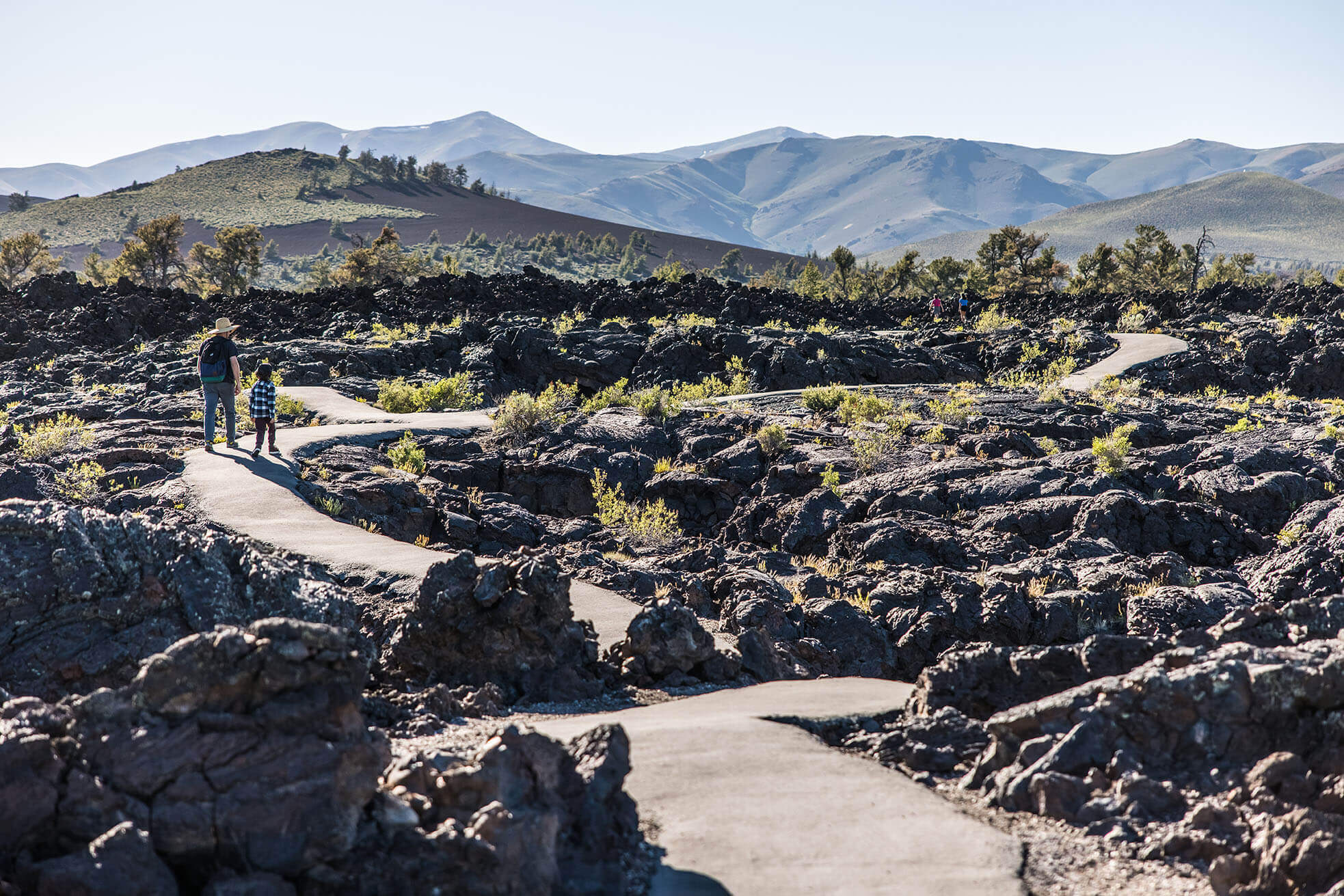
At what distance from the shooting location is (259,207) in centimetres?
10825

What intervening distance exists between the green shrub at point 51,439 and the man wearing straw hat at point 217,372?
227cm

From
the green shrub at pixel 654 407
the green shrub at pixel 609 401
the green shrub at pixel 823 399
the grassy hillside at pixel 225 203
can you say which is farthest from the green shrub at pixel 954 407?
the grassy hillside at pixel 225 203

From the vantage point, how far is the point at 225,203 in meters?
108

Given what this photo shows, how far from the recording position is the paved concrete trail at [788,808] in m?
4.32

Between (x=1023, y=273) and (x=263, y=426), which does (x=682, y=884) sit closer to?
(x=263, y=426)

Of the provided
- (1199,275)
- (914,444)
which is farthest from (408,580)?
(1199,275)

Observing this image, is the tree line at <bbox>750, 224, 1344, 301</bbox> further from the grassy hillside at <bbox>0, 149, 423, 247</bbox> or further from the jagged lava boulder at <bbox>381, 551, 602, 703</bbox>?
the grassy hillside at <bbox>0, 149, 423, 247</bbox>

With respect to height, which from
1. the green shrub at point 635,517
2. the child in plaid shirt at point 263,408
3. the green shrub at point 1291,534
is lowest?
the green shrub at point 635,517

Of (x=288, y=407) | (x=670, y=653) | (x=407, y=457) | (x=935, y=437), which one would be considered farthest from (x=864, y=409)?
(x=670, y=653)

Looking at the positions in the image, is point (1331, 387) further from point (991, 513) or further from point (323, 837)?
point (323, 837)

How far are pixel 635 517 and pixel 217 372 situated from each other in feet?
19.6

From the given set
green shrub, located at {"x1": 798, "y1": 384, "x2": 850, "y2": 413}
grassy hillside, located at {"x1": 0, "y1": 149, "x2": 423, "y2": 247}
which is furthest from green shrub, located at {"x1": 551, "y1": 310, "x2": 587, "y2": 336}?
grassy hillside, located at {"x1": 0, "y1": 149, "x2": 423, "y2": 247}

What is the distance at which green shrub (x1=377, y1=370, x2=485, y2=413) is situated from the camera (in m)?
20.1

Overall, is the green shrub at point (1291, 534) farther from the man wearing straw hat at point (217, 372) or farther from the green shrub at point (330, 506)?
the man wearing straw hat at point (217, 372)
